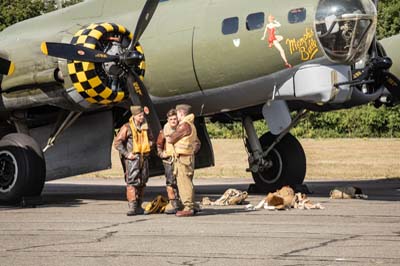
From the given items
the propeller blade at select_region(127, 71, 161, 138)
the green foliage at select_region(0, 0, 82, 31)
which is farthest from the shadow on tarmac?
Result: the green foliage at select_region(0, 0, 82, 31)

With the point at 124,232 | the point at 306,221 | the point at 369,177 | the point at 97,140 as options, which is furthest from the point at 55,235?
the point at 369,177

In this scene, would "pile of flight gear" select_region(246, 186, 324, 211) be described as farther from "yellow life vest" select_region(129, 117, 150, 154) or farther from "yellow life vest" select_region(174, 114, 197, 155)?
"yellow life vest" select_region(129, 117, 150, 154)

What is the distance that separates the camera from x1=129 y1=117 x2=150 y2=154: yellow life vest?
15.7 metres

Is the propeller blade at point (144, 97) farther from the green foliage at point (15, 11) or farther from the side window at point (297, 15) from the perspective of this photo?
the green foliage at point (15, 11)

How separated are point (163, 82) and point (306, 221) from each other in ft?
15.9

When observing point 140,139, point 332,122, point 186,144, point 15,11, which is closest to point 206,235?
point 186,144

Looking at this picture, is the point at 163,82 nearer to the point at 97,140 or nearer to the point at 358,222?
the point at 97,140

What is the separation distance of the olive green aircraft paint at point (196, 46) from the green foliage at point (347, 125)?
72.2ft

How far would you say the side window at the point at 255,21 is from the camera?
56.4 ft

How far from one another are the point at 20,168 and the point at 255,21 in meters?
4.69

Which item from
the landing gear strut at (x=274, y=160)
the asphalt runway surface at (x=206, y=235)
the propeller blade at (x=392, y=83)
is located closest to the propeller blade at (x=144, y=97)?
the asphalt runway surface at (x=206, y=235)

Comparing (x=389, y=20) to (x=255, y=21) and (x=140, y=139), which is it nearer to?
(x=255, y=21)

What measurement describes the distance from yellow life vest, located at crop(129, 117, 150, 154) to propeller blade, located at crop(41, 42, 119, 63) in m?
1.46

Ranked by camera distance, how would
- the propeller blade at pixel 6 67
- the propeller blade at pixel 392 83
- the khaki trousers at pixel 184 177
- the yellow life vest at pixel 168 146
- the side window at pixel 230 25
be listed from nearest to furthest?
the khaki trousers at pixel 184 177 → the yellow life vest at pixel 168 146 → the side window at pixel 230 25 → the propeller blade at pixel 6 67 → the propeller blade at pixel 392 83
